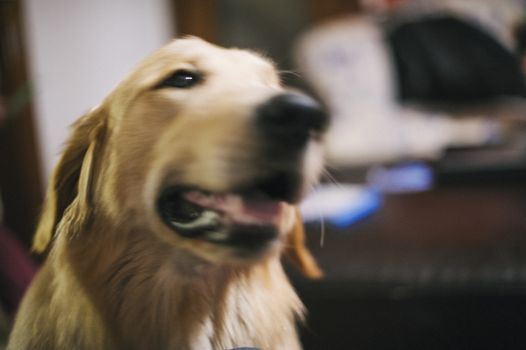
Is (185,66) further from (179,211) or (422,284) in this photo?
(422,284)

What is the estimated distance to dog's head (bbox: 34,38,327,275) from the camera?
1.18 ft

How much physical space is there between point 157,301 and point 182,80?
0.21m

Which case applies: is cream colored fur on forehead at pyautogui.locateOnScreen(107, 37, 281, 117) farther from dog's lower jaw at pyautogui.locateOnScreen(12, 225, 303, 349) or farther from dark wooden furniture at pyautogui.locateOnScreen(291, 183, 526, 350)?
dark wooden furniture at pyautogui.locateOnScreen(291, 183, 526, 350)

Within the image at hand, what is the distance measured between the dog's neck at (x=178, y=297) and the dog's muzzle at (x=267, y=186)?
0.08 m

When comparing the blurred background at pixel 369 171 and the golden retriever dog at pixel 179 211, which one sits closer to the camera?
the golden retriever dog at pixel 179 211

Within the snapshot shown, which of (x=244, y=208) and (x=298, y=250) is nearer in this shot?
(x=244, y=208)

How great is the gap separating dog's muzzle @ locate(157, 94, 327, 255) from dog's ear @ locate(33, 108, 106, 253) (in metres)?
0.11

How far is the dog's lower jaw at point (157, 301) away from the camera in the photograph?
1.37 feet

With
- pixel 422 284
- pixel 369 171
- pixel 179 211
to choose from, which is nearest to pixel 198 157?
pixel 179 211

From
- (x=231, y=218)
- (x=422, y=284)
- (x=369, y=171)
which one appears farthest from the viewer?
(x=369, y=171)

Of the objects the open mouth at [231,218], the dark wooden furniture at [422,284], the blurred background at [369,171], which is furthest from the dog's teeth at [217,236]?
the dark wooden furniture at [422,284]

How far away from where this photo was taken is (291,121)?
36cm

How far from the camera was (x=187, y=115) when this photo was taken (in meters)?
0.44

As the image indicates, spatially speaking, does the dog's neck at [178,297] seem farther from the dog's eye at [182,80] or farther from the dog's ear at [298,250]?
the dog's eye at [182,80]
